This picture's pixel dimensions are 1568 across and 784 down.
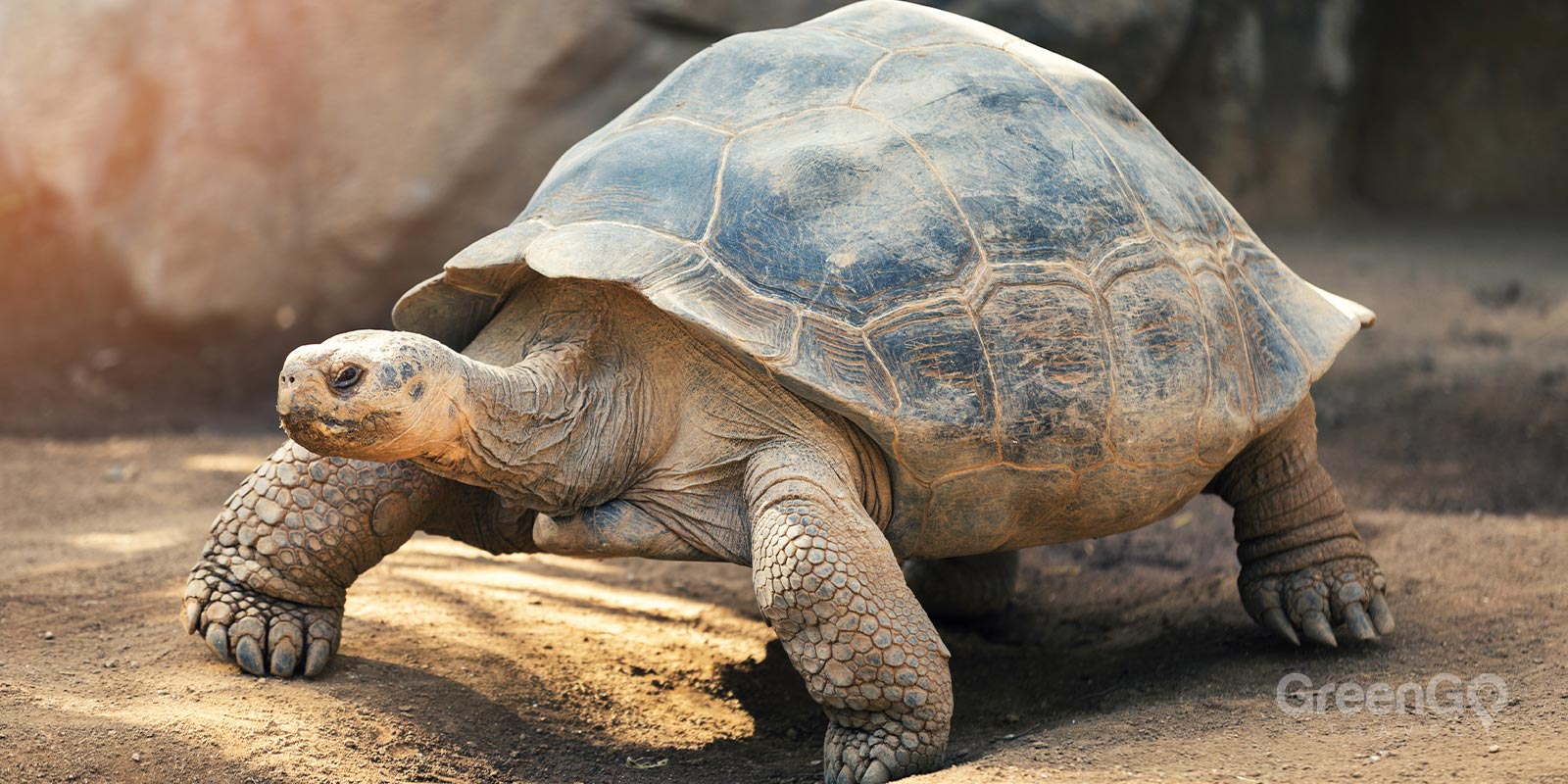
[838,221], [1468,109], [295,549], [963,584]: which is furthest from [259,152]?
[1468,109]

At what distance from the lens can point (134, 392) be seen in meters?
8.01

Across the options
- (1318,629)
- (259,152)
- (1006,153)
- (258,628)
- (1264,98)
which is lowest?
(258,628)

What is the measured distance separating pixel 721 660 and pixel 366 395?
1.91m

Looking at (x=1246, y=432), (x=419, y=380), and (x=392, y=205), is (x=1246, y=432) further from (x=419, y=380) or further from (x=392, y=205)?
(x=392, y=205)

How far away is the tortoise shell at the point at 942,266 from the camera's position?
3.24 metres

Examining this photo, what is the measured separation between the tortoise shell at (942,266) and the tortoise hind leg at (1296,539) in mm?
398

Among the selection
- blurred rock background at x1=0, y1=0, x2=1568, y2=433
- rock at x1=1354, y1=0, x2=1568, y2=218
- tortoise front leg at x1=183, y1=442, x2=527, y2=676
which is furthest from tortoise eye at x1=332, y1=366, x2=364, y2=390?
rock at x1=1354, y1=0, x2=1568, y2=218

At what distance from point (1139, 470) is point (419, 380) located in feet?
6.17

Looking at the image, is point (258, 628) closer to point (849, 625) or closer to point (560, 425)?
point (560, 425)

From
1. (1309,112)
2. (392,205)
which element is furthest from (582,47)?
(1309,112)

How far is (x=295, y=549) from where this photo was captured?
139 inches

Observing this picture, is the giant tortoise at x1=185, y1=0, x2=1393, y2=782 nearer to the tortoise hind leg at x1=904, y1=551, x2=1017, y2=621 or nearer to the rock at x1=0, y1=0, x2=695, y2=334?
the tortoise hind leg at x1=904, y1=551, x2=1017, y2=621

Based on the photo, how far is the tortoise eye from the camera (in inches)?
111

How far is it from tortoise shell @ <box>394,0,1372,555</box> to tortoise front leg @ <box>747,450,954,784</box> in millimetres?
244
